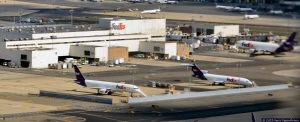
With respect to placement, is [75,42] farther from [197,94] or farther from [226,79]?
[197,94]

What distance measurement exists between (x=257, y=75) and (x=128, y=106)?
1594cm

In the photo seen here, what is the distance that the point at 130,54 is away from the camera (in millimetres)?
58281

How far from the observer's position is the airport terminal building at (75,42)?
49875 millimetres

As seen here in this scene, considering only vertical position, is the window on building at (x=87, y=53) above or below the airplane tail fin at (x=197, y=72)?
above

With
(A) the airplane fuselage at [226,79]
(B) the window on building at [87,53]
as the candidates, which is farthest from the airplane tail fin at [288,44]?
(B) the window on building at [87,53]

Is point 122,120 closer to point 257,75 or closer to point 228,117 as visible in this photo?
point 228,117

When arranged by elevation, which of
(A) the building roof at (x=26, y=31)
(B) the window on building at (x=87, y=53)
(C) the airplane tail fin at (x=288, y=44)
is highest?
(A) the building roof at (x=26, y=31)

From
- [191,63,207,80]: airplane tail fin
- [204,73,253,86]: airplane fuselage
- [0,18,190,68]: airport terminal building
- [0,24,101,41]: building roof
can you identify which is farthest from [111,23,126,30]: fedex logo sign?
[204,73,253,86]: airplane fuselage

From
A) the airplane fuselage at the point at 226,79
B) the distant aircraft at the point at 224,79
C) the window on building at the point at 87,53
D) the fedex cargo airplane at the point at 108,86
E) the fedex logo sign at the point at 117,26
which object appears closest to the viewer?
the fedex cargo airplane at the point at 108,86

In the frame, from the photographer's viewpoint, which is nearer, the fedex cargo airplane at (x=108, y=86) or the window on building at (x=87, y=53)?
the fedex cargo airplane at (x=108, y=86)

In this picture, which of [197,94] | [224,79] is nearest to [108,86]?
[197,94]

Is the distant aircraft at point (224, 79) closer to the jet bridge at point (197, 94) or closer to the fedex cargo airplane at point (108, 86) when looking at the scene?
the jet bridge at point (197, 94)

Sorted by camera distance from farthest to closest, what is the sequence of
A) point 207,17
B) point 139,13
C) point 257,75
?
1. point 139,13
2. point 207,17
3. point 257,75

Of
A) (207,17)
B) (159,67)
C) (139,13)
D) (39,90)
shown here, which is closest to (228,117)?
(39,90)
